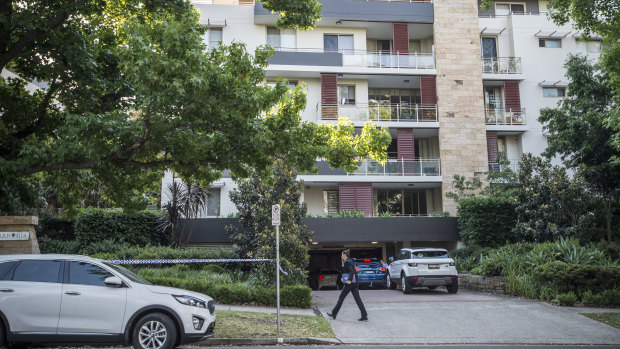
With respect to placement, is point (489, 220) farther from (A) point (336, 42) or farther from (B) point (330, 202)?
(A) point (336, 42)

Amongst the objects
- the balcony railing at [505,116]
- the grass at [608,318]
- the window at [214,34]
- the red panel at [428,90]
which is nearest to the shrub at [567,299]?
the grass at [608,318]

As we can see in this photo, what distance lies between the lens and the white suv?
763 cm

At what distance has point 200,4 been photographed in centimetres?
2797

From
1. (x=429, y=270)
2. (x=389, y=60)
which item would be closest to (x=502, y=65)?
(x=389, y=60)

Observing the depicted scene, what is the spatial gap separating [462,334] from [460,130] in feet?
62.6

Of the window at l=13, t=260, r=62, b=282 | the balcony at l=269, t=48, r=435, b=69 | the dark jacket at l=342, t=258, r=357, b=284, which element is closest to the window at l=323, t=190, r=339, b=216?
the balcony at l=269, t=48, r=435, b=69

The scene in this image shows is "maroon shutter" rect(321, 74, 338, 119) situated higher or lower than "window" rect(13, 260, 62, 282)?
higher

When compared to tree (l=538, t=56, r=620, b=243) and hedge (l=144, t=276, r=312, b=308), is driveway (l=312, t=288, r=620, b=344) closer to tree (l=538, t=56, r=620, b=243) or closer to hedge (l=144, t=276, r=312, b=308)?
hedge (l=144, t=276, r=312, b=308)

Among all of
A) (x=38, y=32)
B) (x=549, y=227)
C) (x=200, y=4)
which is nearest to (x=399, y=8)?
(x=200, y=4)

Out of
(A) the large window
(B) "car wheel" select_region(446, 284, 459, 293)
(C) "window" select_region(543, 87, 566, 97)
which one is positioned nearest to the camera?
(B) "car wheel" select_region(446, 284, 459, 293)

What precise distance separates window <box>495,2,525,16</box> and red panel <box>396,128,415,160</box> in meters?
10.2

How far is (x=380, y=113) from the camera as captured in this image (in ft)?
92.9

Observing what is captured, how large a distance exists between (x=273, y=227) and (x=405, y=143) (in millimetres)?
12566

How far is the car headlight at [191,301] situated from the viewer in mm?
8086
